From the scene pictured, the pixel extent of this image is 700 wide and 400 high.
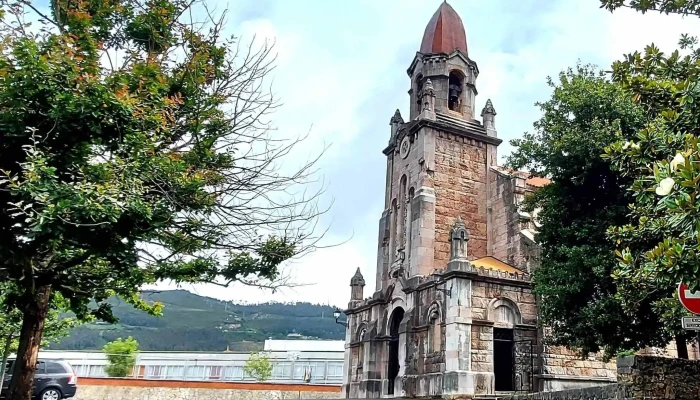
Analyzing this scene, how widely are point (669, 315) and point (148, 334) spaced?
414 ft

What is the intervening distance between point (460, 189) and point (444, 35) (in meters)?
7.75

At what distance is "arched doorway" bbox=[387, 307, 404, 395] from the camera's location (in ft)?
71.3

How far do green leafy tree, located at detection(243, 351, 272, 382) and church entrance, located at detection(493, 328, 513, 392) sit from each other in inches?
795

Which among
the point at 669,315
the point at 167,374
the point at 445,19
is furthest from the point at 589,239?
the point at 167,374

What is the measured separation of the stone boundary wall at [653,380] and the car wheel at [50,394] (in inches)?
548

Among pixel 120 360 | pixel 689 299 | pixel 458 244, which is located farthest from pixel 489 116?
pixel 120 360

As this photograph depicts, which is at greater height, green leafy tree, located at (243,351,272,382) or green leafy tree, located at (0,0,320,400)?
green leafy tree, located at (0,0,320,400)

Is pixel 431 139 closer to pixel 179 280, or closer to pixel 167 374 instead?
pixel 179 280

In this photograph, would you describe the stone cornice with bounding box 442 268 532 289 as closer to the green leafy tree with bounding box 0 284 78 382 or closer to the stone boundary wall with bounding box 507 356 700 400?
the stone boundary wall with bounding box 507 356 700 400

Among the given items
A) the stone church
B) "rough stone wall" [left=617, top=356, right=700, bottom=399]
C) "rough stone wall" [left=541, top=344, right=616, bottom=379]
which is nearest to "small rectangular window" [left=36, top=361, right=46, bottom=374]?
the stone church

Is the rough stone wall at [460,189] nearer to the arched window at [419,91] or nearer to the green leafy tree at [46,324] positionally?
the arched window at [419,91]

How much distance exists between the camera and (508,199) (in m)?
22.6

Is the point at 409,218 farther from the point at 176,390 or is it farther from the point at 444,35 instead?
the point at 176,390

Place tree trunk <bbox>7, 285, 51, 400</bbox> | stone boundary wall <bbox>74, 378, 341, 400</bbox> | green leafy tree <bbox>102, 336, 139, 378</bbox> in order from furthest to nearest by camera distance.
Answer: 1. green leafy tree <bbox>102, 336, 139, 378</bbox>
2. stone boundary wall <bbox>74, 378, 341, 400</bbox>
3. tree trunk <bbox>7, 285, 51, 400</bbox>
